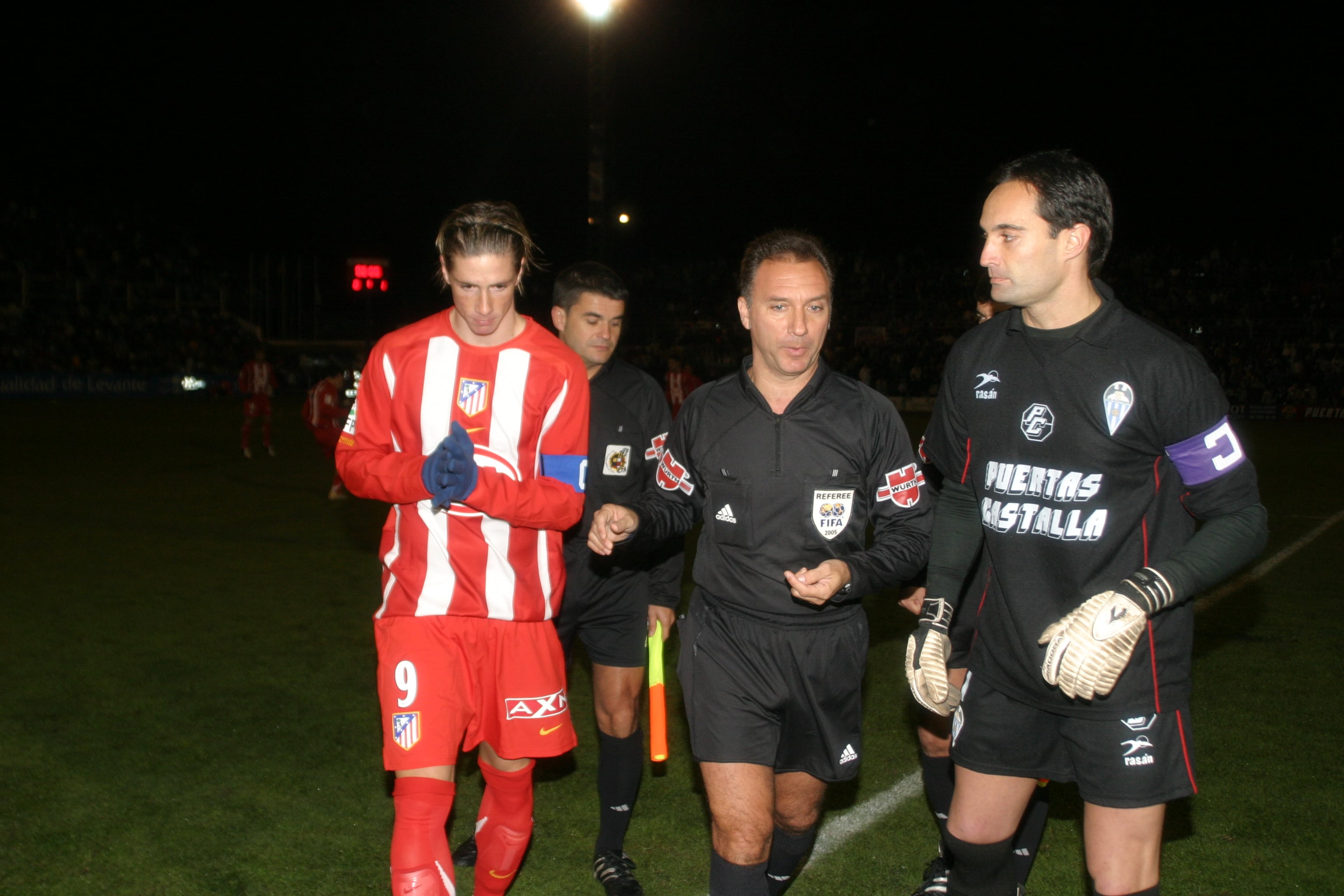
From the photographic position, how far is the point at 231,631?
6891mm

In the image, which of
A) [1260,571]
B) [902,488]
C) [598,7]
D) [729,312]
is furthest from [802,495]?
[729,312]

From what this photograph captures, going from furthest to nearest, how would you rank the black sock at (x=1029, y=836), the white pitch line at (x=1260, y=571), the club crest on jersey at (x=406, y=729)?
the white pitch line at (x=1260, y=571)
the black sock at (x=1029, y=836)
the club crest on jersey at (x=406, y=729)

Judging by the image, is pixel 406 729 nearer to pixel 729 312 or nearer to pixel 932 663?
pixel 932 663

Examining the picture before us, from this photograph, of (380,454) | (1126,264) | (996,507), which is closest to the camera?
(996,507)

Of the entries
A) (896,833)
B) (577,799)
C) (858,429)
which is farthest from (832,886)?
(858,429)

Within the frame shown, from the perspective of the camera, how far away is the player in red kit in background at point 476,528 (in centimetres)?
298

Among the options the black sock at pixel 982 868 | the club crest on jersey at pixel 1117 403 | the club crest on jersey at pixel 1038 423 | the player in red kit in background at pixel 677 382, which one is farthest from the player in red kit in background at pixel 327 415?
the club crest on jersey at pixel 1117 403

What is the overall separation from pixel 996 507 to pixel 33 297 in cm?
4325

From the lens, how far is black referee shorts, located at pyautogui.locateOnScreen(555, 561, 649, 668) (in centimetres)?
397

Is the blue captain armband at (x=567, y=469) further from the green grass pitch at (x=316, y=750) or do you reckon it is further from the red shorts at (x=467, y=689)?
the green grass pitch at (x=316, y=750)

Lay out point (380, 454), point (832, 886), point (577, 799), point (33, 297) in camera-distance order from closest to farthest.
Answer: point (380, 454) < point (832, 886) < point (577, 799) < point (33, 297)

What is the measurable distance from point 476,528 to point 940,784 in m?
2.05

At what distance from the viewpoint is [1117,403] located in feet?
Result: 8.30

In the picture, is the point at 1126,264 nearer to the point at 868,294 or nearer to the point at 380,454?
the point at 868,294
